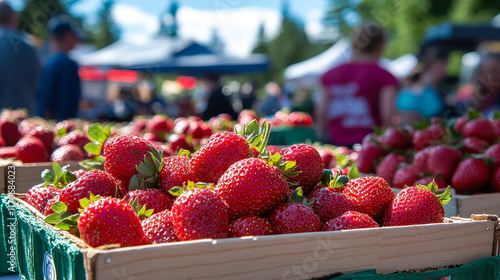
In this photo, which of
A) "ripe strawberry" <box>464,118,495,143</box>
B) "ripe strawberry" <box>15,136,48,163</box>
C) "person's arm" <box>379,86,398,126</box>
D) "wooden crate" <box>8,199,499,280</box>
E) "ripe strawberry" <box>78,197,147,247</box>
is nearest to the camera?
"wooden crate" <box>8,199,499,280</box>

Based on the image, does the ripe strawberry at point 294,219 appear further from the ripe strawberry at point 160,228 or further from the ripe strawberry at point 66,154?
the ripe strawberry at point 66,154

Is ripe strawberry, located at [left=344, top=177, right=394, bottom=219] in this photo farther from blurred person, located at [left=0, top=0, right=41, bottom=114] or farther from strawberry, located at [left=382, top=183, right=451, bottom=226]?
blurred person, located at [left=0, top=0, right=41, bottom=114]

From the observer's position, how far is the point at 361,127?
443 cm

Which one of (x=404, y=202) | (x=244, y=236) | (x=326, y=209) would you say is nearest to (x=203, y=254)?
(x=244, y=236)

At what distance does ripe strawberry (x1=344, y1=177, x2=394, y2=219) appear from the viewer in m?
1.57

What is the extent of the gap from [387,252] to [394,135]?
62.5 inches

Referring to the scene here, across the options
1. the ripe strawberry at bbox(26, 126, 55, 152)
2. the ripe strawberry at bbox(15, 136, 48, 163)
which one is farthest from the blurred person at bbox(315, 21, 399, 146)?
the ripe strawberry at bbox(15, 136, 48, 163)

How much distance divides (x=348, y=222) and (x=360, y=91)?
3097mm

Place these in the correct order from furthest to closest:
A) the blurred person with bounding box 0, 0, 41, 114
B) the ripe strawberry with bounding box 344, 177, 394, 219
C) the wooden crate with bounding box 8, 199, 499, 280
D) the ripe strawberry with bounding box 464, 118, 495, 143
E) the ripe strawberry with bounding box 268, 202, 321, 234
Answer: the blurred person with bounding box 0, 0, 41, 114, the ripe strawberry with bounding box 464, 118, 495, 143, the ripe strawberry with bounding box 344, 177, 394, 219, the ripe strawberry with bounding box 268, 202, 321, 234, the wooden crate with bounding box 8, 199, 499, 280

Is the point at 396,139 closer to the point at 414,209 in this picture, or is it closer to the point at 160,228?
the point at 414,209

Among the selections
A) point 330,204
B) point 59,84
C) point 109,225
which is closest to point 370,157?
point 330,204

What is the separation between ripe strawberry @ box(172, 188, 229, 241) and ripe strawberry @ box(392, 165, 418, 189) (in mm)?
1404

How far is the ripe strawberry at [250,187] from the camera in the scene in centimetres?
137

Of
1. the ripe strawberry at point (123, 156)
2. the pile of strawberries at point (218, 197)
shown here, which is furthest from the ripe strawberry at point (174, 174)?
the ripe strawberry at point (123, 156)
